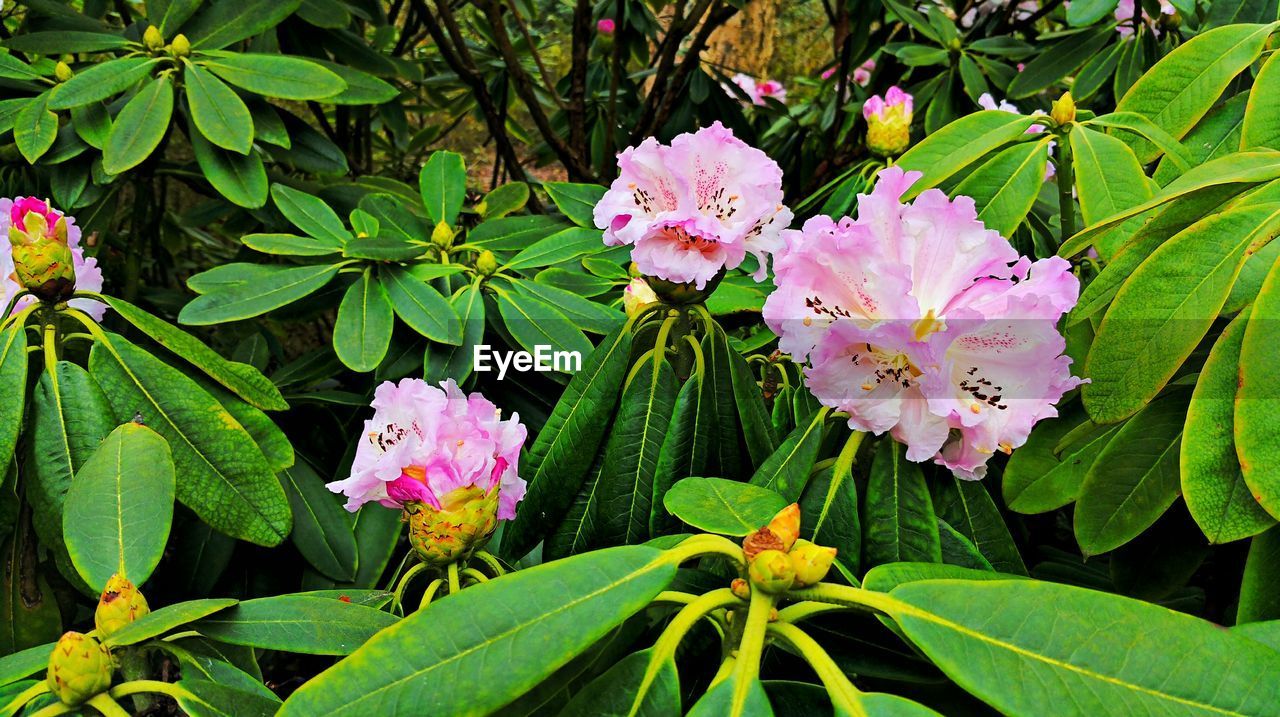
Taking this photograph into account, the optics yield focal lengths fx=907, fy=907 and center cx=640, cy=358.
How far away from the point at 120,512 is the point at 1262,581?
2.59 ft

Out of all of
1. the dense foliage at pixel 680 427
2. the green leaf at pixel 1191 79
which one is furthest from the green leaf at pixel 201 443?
the green leaf at pixel 1191 79

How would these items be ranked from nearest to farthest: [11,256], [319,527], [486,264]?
1. [11,256]
2. [319,527]
3. [486,264]

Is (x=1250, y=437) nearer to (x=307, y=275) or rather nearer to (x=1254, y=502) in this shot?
(x=1254, y=502)

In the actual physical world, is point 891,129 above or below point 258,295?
above

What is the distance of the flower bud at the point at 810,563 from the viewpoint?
0.49 metres

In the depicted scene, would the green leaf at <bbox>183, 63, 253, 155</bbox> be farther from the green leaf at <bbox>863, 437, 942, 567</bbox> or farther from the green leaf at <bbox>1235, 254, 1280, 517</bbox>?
the green leaf at <bbox>1235, 254, 1280, 517</bbox>

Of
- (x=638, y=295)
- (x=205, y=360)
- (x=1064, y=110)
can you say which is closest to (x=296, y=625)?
(x=205, y=360)

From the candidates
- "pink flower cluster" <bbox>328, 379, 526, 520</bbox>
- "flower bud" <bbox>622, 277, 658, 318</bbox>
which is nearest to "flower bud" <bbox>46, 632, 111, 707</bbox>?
"pink flower cluster" <bbox>328, 379, 526, 520</bbox>

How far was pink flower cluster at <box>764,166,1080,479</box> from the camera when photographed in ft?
1.96

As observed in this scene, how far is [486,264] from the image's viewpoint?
4.15 ft

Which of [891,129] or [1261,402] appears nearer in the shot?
[1261,402]

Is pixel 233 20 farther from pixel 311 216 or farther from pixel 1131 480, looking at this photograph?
pixel 1131 480

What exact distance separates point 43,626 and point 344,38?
50.7 inches

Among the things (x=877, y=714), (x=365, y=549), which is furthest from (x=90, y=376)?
(x=877, y=714)
